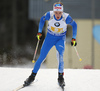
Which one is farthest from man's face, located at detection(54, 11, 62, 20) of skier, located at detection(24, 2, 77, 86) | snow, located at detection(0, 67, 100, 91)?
snow, located at detection(0, 67, 100, 91)

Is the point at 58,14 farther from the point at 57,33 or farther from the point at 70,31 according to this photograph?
the point at 70,31

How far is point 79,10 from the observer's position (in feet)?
29.3

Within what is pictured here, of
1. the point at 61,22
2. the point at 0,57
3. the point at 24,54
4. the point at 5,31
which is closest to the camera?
the point at 61,22

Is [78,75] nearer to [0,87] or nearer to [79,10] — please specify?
[0,87]

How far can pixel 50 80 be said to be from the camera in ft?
11.8

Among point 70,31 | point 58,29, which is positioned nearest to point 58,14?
point 58,29

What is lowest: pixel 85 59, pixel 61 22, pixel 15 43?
pixel 85 59

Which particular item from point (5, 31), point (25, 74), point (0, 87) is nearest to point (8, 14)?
point (5, 31)

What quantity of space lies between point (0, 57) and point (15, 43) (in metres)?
4.49

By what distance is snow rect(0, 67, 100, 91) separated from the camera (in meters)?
3.11

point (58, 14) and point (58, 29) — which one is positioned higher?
point (58, 14)

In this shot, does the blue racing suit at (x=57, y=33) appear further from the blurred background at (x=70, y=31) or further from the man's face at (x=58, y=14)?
the blurred background at (x=70, y=31)

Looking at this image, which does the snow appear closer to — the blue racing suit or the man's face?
the blue racing suit

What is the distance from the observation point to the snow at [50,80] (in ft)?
10.2
